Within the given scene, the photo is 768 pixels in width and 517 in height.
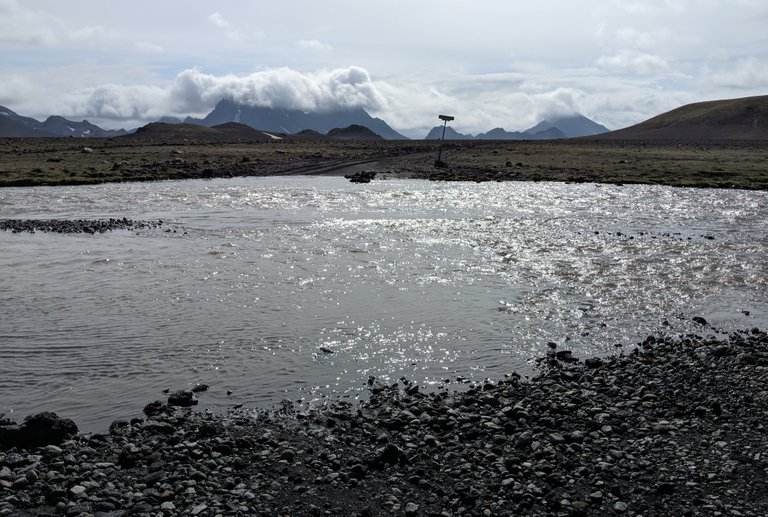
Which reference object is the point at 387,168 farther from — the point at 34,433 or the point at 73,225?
the point at 34,433

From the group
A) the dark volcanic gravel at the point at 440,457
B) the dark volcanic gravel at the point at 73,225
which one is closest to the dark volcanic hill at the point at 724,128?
the dark volcanic gravel at the point at 73,225

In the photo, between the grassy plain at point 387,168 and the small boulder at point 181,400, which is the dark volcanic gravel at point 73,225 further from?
the small boulder at point 181,400

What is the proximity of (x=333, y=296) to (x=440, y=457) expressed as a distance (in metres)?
9.79

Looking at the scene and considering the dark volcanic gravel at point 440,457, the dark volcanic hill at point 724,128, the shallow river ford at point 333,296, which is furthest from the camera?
the dark volcanic hill at point 724,128

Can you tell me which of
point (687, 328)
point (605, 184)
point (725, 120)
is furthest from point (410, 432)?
point (725, 120)

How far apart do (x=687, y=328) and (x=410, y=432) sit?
937 centimetres

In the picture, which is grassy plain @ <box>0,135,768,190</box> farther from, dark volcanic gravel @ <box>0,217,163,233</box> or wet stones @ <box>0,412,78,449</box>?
wet stones @ <box>0,412,78,449</box>

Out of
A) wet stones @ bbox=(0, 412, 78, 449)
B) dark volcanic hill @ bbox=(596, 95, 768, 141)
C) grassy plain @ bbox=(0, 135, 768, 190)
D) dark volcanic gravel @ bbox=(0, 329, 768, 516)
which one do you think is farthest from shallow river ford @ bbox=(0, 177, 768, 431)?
dark volcanic hill @ bbox=(596, 95, 768, 141)

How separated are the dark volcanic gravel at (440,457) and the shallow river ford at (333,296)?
1.31 m

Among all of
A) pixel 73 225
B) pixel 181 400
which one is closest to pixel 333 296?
pixel 181 400

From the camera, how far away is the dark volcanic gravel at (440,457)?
8.32 m

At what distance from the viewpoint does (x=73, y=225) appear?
3077 cm

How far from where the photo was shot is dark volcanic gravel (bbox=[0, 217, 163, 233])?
2986 centimetres

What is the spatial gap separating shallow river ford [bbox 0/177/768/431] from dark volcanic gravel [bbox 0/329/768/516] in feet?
4.28
